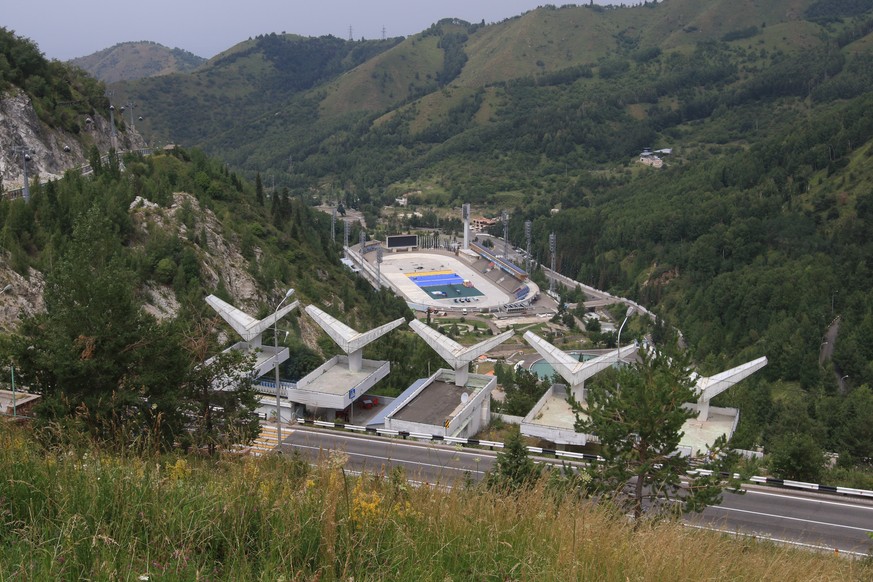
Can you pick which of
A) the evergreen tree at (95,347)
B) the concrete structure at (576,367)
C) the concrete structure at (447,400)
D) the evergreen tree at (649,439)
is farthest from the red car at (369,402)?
the evergreen tree at (649,439)

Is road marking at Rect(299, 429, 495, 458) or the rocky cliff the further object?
the rocky cliff

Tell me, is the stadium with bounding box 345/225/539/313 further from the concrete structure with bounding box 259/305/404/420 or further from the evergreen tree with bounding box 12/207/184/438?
the evergreen tree with bounding box 12/207/184/438

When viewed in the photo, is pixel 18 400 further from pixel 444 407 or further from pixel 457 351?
pixel 457 351

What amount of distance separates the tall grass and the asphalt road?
10.1m

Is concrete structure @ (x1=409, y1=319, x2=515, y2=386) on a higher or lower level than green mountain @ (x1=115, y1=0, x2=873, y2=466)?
lower

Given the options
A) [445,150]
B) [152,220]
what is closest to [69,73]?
[152,220]

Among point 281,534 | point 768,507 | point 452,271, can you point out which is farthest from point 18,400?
point 452,271

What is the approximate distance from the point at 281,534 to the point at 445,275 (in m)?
89.8

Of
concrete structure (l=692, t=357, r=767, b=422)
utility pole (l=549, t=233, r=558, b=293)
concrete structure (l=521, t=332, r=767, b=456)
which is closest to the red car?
concrete structure (l=521, t=332, r=767, b=456)

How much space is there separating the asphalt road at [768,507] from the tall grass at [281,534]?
10.1 m

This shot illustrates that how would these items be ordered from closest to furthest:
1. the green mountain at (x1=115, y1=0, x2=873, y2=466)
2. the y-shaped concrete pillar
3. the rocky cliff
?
1. the y-shaped concrete pillar
2. the rocky cliff
3. the green mountain at (x1=115, y1=0, x2=873, y2=466)

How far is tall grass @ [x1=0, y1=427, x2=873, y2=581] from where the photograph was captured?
467 centimetres

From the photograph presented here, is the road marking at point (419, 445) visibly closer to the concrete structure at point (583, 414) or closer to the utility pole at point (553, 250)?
the concrete structure at point (583, 414)

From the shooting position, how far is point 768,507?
1944 cm
